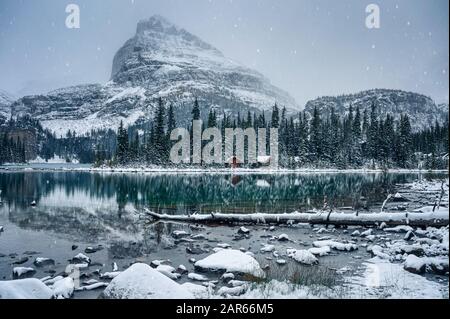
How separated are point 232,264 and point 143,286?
12.6 ft

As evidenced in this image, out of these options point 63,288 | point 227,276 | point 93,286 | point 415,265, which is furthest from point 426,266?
point 63,288

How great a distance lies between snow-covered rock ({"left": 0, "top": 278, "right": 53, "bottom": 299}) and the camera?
6.32 m

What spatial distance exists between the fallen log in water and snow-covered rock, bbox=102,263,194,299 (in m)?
11.0

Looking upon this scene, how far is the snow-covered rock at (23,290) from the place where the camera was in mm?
6320

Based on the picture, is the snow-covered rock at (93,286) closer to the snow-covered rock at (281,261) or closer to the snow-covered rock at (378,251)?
the snow-covered rock at (281,261)

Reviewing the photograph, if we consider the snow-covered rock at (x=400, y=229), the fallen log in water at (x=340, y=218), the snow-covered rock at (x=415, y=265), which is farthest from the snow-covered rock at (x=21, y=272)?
the snow-covered rock at (x=400, y=229)

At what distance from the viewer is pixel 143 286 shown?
6953mm

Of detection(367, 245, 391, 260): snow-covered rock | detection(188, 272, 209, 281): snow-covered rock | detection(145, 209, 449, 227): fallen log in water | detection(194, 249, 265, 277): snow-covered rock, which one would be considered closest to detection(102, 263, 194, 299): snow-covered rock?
detection(188, 272, 209, 281): snow-covered rock

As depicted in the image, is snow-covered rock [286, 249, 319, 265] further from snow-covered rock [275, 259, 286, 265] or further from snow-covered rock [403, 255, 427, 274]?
snow-covered rock [403, 255, 427, 274]

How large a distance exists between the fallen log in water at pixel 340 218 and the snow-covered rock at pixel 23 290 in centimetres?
1186

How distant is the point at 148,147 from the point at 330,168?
48944mm

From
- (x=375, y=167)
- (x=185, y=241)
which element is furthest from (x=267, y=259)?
(x=375, y=167)

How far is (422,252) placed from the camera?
1167cm
